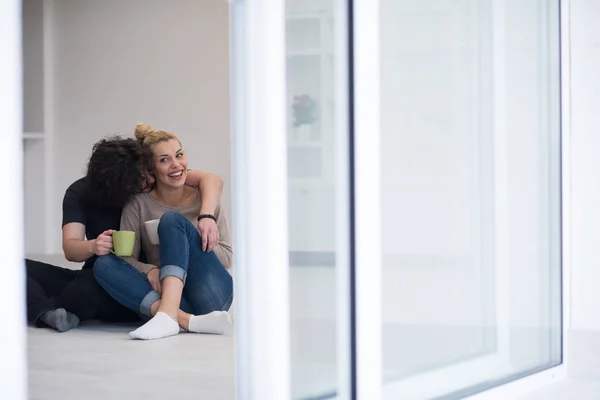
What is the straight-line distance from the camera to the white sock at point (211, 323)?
2.87 m

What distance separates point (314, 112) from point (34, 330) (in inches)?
75.0

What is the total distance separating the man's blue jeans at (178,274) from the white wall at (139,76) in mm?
3044

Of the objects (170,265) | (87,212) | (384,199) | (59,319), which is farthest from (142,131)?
(384,199)

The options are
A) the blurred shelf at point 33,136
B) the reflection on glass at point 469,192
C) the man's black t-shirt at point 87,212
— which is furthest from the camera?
the blurred shelf at point 33,136

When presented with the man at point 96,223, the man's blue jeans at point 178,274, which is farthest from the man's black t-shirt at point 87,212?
the man's blue jeans at point 178,274

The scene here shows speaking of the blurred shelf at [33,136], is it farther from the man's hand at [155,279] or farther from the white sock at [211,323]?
the white sock at [211,323]

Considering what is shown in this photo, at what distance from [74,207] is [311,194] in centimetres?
177

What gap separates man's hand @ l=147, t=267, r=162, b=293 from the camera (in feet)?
9.84

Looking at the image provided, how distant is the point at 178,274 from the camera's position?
2.87 m

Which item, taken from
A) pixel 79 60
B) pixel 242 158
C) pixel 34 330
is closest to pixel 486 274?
pixel 242 158

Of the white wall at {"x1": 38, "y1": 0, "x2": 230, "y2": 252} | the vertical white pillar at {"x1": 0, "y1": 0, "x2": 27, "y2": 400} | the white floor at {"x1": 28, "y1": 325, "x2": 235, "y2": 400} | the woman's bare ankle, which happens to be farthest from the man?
the white wall at {"x1": 38, "y1": 0, "x2": 230, "y2": 252}

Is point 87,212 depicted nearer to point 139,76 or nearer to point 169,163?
point 169,163

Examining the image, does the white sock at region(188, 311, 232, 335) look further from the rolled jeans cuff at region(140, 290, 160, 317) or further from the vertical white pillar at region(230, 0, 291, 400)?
the vertical white pillar at region(230, 0, 291, 400)

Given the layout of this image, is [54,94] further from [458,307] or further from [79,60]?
[458,307]
